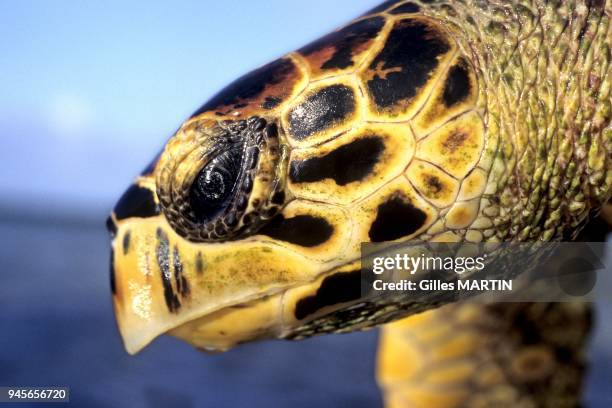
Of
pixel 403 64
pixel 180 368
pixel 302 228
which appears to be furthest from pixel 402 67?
pixel 180 368

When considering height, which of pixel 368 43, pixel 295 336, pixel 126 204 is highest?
pixel 368 43

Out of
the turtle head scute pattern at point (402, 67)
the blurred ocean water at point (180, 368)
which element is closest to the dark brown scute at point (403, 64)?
the turtle head scute pattern at point (402, 67)

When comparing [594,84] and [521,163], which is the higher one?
[594,84]

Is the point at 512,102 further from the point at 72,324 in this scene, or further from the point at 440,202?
the point at 72,324

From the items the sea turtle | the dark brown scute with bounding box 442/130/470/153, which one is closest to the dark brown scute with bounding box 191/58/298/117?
the sea turtle

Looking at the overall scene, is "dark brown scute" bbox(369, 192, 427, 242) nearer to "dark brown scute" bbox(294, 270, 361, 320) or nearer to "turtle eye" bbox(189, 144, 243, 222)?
"dark brown scute" bbox(294, 270, 361, 320)

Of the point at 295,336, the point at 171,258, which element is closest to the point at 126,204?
the point at 171,258

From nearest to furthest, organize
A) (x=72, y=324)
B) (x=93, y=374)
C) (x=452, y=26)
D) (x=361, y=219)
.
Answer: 1. (x=361, y=219)
2. (x=452, y=26)
3. (x=93, y=374)
4. (x=72, y=324)
